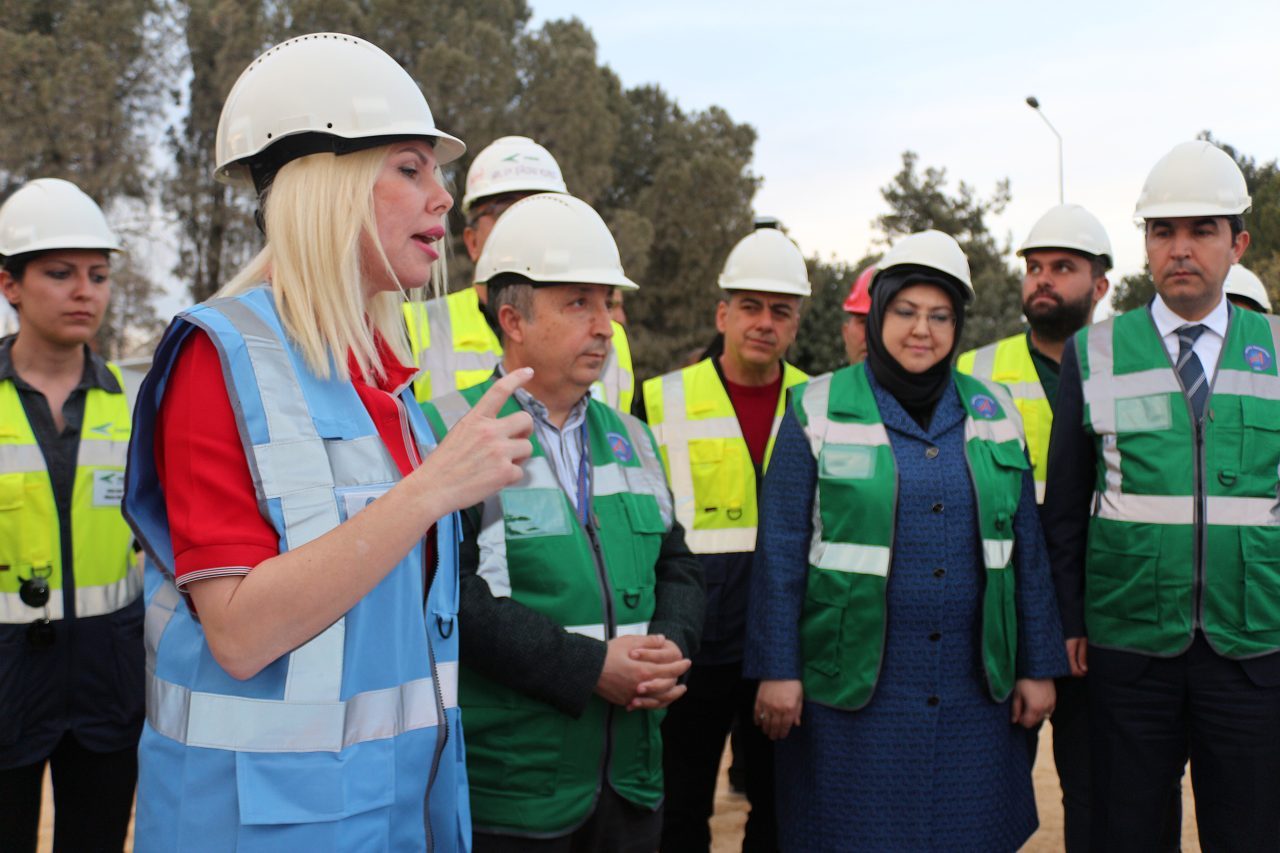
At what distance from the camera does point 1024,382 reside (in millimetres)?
4891

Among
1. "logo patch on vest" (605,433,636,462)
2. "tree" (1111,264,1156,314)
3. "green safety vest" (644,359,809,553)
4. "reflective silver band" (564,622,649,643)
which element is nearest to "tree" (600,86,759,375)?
"tree" (1111,264,1156,314)

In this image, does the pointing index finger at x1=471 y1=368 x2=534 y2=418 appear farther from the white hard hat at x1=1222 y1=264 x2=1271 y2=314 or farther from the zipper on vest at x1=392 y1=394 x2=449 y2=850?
the white hard hat at x1=1222 y1=264 x2=1271 y2=314

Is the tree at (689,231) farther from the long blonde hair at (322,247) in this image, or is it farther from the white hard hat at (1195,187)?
the long blonde hair at (322,247)

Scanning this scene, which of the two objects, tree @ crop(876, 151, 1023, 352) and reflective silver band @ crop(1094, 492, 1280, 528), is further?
tree @ crop(876, 151, 1023, 352)

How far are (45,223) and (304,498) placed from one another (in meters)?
2.60

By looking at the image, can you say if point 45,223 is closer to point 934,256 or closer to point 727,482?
point 727,482

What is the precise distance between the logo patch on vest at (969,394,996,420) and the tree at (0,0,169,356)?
20.9 m

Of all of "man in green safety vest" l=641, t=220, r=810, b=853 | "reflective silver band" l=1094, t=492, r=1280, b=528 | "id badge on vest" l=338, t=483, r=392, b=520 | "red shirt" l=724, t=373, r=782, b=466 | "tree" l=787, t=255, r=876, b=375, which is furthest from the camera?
"tree" l=787, t=255, r=876, b=375

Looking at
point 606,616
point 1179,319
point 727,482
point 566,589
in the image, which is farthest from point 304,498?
point 1179,319

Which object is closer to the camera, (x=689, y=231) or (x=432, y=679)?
(x=432, y=679)

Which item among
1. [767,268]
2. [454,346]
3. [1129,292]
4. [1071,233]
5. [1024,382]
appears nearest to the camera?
[454,346]

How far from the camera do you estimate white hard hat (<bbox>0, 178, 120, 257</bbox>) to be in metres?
3.83

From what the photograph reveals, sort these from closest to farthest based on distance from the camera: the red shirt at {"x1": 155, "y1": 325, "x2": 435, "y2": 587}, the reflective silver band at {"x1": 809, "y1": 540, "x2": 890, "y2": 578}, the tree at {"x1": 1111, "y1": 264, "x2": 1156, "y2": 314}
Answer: the red shirt at {"x1": 155, "y1": 325, "x2": 435, "y2": 587}
the reflective silver band at {"x1": 809, "y1": 540, "x2": 890, "y2": 578}
the tree at {"x1": 1111, "y1": 264, "x2": 1156, "y2": 314}

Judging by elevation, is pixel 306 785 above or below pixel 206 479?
below
